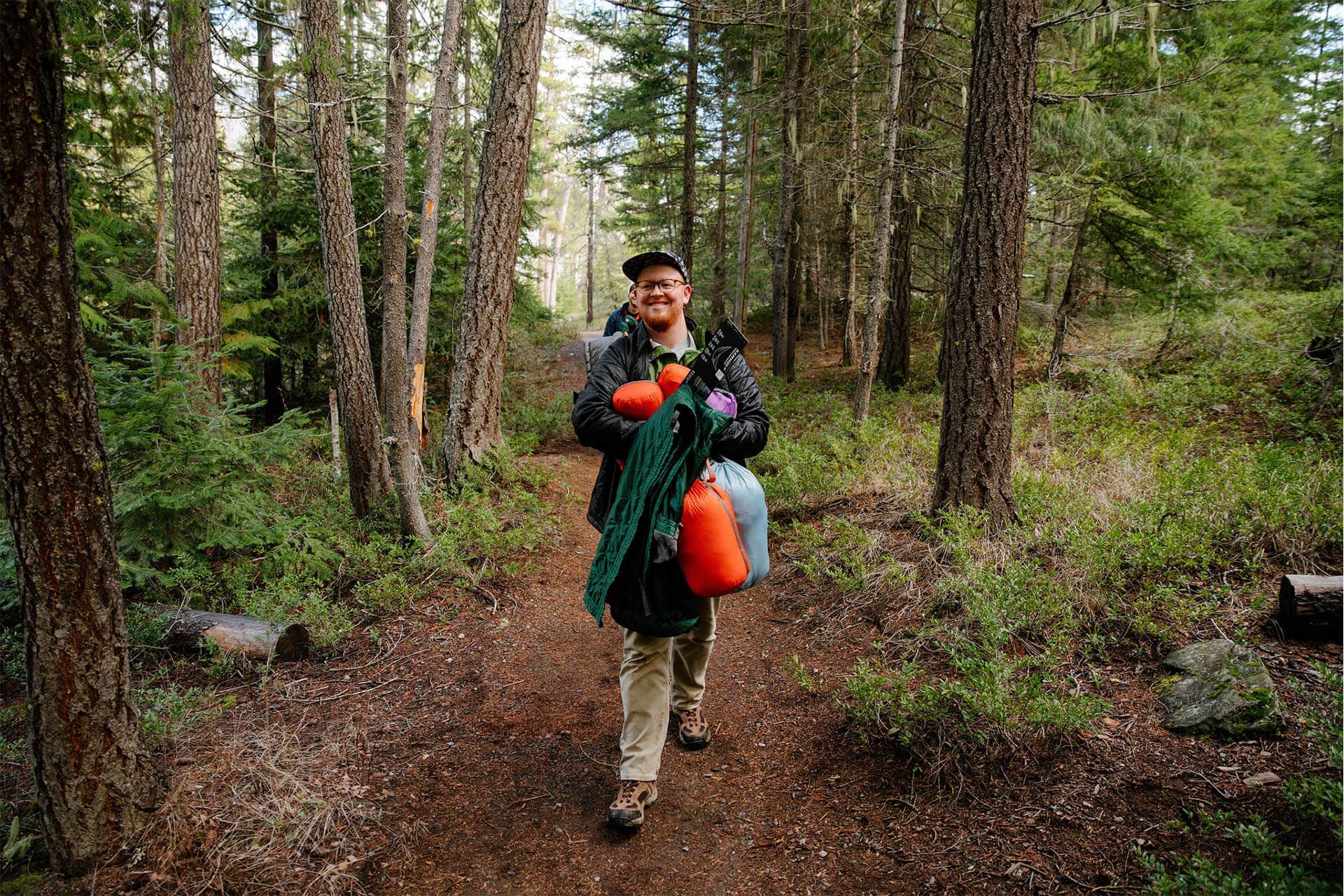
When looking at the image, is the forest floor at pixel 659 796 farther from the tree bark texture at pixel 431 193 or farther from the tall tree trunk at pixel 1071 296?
the tall tree trunk at pixel 1071 296

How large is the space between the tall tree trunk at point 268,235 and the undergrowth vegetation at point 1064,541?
9.03m

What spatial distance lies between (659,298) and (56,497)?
2.39 m

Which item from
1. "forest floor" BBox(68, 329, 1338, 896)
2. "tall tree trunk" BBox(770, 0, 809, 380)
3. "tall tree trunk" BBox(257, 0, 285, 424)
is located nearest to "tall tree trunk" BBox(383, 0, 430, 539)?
"forest floor" BBox(68, 329, 1338, 896)

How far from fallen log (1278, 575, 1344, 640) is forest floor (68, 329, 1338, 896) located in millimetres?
132

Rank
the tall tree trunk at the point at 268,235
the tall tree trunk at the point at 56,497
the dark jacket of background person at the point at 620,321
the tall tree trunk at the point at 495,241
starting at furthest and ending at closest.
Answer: the tall tree trunk at the point at 268,235
the tall tree trunk at the point at 495,241
the dark jacket of background person at the point at 620,321
the tall tree trunk at the point at 56,497

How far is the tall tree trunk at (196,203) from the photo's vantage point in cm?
807

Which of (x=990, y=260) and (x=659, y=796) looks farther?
(x=990, y=260)

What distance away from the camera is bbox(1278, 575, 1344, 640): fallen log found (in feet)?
11.3

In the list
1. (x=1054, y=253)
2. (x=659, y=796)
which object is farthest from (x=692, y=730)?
(x=1054, y=253)

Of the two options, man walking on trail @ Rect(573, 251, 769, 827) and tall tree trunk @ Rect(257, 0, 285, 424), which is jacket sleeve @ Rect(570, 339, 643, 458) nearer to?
man walking on trail @ Rect(573, 251, 769, 827)

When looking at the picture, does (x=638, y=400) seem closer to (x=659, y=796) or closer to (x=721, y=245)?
(x=659, y=796)

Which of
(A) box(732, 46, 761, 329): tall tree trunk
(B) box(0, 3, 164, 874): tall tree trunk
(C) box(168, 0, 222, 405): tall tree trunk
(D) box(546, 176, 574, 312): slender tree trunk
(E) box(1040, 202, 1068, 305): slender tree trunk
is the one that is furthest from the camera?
(D) box(546, 176, 574, 312): slender tree trunk

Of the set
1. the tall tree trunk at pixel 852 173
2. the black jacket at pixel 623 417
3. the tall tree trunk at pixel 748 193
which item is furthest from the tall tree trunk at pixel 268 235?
the black jacket at pixel 623 417

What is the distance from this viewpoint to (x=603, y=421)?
3.06 metres
